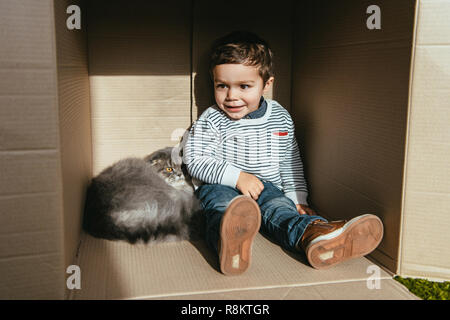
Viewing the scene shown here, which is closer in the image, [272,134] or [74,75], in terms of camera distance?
[74,75]

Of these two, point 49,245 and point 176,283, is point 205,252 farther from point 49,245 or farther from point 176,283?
point 49,245

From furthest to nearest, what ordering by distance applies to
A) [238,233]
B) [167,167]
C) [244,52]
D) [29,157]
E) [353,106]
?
[167,167] → [244,52] → [353,106] → [238,233] → [29,157]

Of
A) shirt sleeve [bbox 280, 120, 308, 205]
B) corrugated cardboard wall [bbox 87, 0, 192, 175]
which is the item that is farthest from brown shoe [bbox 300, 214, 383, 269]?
corrugated cardboard wall [bbox 87, 0, 192, 175]

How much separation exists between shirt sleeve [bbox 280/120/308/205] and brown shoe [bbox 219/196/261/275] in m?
0.46

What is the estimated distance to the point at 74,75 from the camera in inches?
40.4

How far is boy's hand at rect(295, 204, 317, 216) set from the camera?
4.21ft

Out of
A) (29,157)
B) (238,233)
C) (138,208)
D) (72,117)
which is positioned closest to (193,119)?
(138,208)

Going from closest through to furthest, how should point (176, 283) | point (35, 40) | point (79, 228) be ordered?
point (35, 40) → point (176, 283) → point (79, 228)

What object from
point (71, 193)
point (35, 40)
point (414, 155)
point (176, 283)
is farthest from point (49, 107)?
point (414, 155)

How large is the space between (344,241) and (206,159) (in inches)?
19.1

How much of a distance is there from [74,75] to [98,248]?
426 millimetres

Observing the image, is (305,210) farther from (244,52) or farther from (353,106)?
(244,52)

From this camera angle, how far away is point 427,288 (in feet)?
2.97

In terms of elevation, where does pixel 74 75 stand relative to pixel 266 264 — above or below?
above
